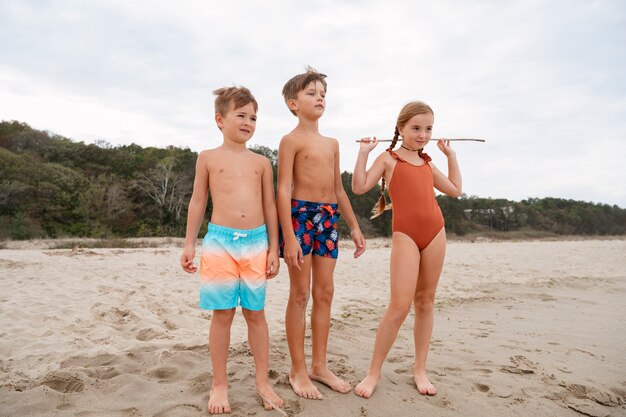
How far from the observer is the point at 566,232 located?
46188 millimetres

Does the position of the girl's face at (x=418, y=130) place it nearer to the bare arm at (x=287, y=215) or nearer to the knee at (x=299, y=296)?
the bare arm at (x=287, y=215)

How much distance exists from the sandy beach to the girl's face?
1809mm

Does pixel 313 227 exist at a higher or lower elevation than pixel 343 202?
lower

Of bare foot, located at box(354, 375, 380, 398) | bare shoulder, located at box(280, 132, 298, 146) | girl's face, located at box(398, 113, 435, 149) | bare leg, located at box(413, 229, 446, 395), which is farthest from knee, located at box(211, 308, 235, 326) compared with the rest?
girl's face, located at box(398, 113, 435, 149)

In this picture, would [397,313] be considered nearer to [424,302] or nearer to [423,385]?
[424,302]

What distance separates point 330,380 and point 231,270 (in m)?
1.14

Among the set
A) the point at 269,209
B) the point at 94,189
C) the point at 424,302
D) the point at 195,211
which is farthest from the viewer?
the point at 94,189

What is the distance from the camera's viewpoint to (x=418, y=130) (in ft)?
10.7

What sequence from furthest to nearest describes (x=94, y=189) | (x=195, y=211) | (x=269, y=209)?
(x=94, y=189) → (x=269, y=209) → (x=195, y=211)

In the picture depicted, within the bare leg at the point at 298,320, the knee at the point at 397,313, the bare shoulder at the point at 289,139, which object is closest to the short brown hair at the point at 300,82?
the bare shoulder at the point at 289,139

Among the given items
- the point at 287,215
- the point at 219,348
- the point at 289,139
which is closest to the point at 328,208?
the point at 287,215

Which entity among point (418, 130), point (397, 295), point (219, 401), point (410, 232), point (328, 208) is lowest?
point (219, 401)

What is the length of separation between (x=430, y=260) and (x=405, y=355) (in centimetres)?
144

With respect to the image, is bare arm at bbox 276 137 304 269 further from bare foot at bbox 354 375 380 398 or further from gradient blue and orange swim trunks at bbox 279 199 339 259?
bare foot at bbox 354 375 380 398
